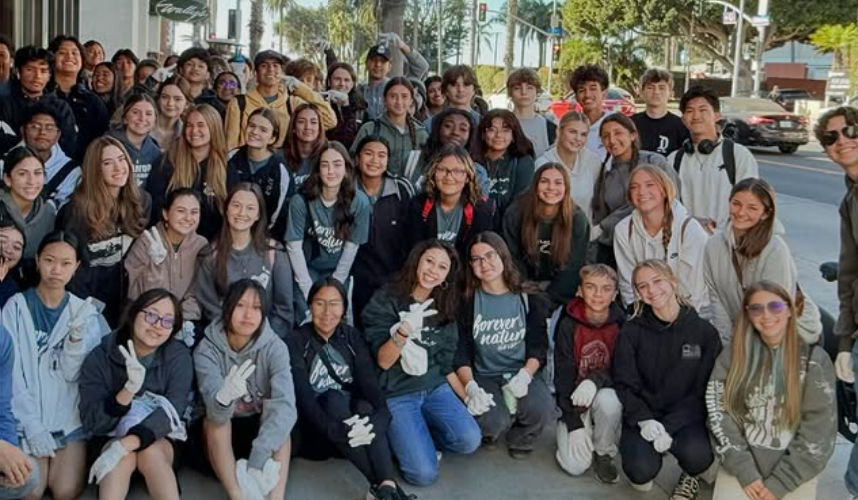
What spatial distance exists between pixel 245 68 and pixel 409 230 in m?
4.51

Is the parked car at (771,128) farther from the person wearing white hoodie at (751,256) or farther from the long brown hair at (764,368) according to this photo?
the long brown hair at (764,368)

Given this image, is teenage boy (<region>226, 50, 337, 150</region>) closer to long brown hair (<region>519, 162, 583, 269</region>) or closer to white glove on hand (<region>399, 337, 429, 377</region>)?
long brown hair (<region>519, 162, 583, 269</region>)

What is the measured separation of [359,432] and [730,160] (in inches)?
116

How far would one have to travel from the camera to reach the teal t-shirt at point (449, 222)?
4965 millimetres

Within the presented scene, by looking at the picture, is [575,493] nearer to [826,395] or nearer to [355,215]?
[826,395]

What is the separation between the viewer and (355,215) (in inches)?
195

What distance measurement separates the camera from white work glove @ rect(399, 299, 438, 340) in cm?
420

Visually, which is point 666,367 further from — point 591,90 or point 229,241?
point 591,90

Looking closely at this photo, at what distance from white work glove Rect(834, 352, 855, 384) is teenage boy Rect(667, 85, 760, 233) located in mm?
1457

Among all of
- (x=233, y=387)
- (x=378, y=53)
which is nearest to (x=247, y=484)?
(x=233, y=387)

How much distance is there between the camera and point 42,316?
3.88 m

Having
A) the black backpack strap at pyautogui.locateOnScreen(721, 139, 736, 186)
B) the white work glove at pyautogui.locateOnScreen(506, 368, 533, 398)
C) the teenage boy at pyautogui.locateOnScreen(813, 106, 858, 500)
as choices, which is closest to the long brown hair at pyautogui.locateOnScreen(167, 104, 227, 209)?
the white work glove at pyautogui.locateOnScreen(506, 368, 533, 398)

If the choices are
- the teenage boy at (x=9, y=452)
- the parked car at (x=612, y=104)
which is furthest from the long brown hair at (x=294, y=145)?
the parked car at (x=612, y=104)

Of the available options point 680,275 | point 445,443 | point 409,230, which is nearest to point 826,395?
point 680,275
